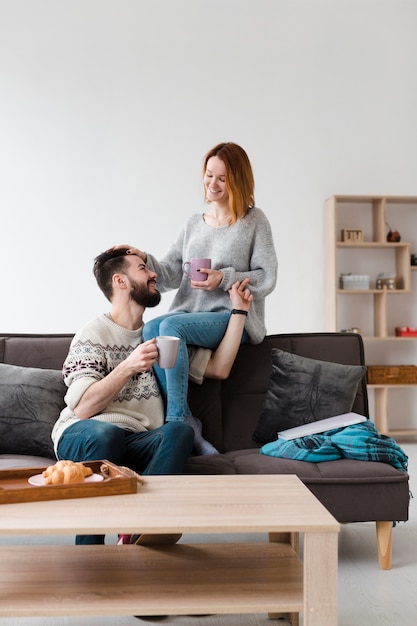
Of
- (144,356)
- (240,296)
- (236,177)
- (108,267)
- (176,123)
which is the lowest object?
(144,356)

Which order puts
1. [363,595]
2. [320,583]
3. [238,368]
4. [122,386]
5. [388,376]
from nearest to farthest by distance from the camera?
[320,583] → [363,595] → [122,386] → [238,368] → [388,376]

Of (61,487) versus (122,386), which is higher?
(122,386)

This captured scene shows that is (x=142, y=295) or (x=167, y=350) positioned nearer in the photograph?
(x=167, y=350)

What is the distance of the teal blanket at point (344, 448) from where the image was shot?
8.65 ft

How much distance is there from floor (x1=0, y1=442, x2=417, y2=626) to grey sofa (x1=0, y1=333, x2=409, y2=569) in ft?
0.32

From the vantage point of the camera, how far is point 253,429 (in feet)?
9.78

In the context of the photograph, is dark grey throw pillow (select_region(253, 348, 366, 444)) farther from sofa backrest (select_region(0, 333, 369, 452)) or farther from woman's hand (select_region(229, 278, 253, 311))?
woman's hand (select_region(229, 278, 253, 311))

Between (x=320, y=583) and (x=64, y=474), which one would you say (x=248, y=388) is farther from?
(x=320, y=583)

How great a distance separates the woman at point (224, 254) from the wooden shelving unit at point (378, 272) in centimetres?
263

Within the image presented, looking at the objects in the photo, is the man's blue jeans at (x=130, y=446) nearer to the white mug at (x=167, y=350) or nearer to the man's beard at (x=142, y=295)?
the white mug at (x=167, y=350)

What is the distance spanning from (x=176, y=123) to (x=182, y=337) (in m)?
3.18

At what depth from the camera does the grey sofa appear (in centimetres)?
254

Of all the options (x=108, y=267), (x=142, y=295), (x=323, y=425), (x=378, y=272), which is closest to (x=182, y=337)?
(x=142, y=295)

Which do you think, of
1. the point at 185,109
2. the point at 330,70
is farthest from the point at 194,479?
the point at 330,70
